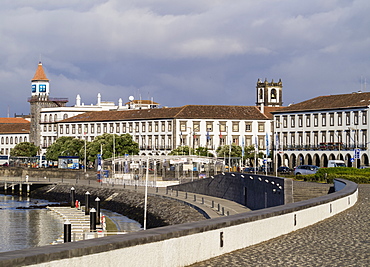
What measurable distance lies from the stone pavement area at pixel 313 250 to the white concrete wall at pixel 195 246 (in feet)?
0.56

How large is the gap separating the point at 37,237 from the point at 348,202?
33.7 m

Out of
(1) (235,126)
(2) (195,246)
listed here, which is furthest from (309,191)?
(1) (235,126)

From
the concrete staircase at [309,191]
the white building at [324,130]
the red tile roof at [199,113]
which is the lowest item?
the concrete staircase at [309,191]

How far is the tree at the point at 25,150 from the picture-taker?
187m

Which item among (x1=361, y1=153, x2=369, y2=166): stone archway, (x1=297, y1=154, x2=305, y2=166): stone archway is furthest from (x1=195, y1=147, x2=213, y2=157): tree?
(x1=361, y1=153, x2=369, y2=166): stone archway

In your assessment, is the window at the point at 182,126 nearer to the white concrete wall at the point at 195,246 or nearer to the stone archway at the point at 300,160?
the stone archway at the point at 300,160

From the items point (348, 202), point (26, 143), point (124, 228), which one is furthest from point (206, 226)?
point (26, 143)

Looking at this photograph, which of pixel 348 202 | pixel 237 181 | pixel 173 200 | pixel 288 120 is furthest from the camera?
pixel 288 120

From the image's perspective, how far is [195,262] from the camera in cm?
Result: 1379

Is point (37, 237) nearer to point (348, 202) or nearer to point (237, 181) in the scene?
point (237, 181)

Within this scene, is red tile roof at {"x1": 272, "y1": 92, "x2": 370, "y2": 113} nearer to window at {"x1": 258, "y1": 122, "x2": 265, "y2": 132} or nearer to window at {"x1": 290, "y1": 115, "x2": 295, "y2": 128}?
window at {"x1": 290, "y1": 115, "x2": 295, "y2": 128}

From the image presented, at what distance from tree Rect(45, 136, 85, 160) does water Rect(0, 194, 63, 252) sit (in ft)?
223

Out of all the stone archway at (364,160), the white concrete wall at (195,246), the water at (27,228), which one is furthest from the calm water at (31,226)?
the stone archway at (364,160)

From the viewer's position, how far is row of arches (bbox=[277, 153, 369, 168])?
11862 cm
